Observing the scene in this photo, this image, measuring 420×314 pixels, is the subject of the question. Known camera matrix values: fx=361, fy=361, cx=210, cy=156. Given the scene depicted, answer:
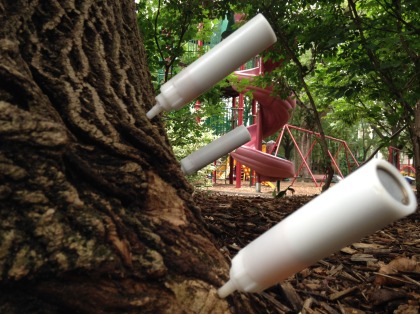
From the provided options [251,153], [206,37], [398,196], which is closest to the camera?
[398,196]

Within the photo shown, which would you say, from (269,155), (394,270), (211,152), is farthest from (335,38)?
(269,155)

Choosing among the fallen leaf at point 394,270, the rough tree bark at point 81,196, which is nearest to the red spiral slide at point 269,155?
the fallen leaf at point 394,270

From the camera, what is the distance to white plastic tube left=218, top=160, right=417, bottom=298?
1.41 ft

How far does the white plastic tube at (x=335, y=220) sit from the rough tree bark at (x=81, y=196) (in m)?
0.22

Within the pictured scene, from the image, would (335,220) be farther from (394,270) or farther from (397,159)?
(397,159)

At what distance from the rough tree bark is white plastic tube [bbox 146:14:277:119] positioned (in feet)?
0.56

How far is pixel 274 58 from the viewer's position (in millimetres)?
3387

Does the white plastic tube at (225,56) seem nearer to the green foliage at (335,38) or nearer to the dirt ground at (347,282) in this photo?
the dirt ground at (347,282)

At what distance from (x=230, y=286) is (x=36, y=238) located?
1.10 feet

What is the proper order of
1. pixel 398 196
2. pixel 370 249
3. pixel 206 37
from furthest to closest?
pixel 206 37
pixel 370 249
pixel 398 196

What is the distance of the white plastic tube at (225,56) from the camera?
748 millimetres

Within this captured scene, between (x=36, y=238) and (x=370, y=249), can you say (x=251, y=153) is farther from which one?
(x=36, y=238)

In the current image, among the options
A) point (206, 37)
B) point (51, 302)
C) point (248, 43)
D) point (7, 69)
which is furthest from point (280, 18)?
point (51, 302)

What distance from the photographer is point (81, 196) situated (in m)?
0.67
